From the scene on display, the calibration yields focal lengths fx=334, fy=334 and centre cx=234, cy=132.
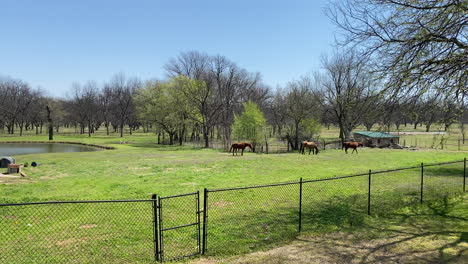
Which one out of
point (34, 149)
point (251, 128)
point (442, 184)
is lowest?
point (34, 149)

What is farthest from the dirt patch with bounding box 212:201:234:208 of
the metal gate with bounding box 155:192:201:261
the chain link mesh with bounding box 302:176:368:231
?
the chain link mesh with bounding box 302:176:368:231

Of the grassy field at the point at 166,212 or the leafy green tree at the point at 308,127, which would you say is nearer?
the grassy field at the point at 166,212

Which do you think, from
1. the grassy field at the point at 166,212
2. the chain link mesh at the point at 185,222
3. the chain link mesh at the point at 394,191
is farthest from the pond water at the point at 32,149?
the chain link mesh at the point at 394,191

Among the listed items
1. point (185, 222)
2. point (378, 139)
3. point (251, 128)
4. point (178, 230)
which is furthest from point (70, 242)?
point (378, 139)

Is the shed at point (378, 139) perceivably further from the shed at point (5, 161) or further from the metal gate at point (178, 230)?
the shed at point (5, 161)

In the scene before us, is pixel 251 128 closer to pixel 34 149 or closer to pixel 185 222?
pixel 34 149

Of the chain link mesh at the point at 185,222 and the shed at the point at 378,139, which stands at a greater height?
the shed at the point at 378,139

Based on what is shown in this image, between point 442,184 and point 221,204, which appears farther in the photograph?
point 442,184

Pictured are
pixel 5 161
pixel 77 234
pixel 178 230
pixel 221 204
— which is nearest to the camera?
pixel 77 234

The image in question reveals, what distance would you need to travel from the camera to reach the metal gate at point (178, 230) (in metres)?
7.24

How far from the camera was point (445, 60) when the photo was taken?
395 inches

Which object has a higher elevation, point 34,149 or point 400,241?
point 400,241

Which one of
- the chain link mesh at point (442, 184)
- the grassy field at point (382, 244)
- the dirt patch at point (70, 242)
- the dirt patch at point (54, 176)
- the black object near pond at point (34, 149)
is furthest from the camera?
the black object near pond at point (34, 149)

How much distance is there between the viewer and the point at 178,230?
965 centimetres
